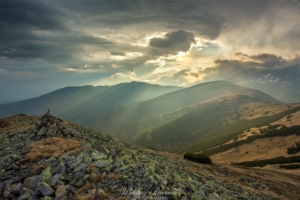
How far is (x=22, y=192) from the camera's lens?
12016 millimetres

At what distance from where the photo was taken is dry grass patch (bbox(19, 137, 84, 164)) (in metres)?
17.1

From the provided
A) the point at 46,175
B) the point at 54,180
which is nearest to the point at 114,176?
the point at 54,180

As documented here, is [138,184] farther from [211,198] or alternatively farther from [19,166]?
[19,166]

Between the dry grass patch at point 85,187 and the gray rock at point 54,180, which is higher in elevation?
the gray rock at point 54,180

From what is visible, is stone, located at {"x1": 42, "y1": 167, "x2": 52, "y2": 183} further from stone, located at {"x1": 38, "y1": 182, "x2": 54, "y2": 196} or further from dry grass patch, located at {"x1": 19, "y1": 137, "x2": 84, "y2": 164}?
dry grass patch, located at {"x1": 19, "y1": 137, "x2": 84, "y2": 164}

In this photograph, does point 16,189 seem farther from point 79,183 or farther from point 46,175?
point 79,183

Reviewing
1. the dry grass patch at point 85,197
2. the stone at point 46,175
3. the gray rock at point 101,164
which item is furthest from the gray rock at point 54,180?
the gray rock at point 101,164

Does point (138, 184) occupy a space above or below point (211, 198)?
above

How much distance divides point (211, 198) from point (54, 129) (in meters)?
21.4

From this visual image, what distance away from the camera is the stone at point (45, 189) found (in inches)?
459

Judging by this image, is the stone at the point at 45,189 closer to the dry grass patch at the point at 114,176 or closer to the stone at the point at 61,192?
the stone at the point at 61,192

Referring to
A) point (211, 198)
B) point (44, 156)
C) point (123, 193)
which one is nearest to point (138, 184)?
point (123, 193)

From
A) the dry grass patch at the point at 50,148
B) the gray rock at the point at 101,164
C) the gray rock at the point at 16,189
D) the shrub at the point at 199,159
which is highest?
the dry grass patch at the point at 50,148

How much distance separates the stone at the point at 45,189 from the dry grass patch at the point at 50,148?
481 cm
